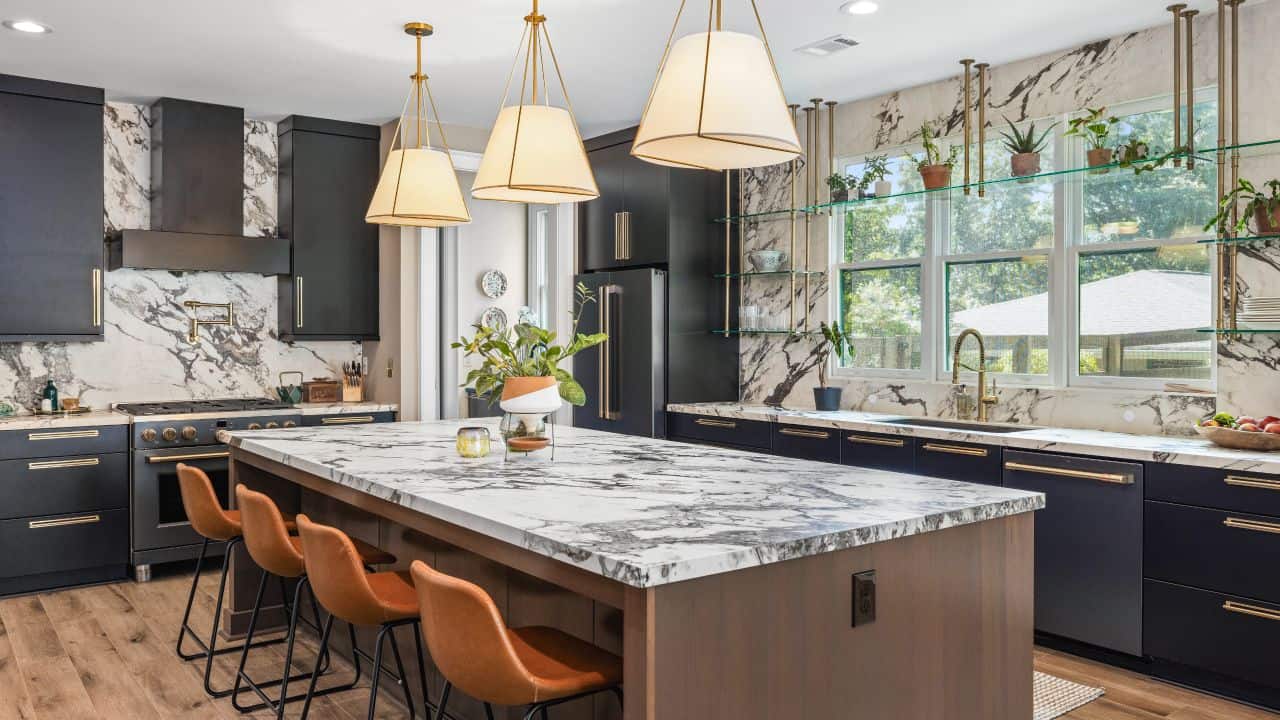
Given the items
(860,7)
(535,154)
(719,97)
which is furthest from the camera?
(860,7)

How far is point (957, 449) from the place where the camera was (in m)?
4.06

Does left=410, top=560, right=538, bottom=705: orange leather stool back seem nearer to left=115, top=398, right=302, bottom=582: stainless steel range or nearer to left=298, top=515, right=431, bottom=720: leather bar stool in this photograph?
left=298, top=515, right=431, bottom=720: leather bar stool

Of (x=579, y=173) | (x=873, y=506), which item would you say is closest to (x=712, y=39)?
(x=579, y=173)

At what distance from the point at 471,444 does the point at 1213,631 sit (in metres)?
2.66

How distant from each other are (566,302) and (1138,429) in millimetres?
A: 3569

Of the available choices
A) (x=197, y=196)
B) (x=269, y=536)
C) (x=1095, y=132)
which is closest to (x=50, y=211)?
(x=197, y=196)

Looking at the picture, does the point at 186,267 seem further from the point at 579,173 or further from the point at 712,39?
the point at 712,39

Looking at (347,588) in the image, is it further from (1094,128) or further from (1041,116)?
(1041,116)

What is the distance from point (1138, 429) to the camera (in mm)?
4078

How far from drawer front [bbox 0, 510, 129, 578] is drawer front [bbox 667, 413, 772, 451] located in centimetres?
297

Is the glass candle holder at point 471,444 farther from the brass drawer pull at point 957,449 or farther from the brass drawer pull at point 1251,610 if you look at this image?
the brass drawer pull at point 1251,610

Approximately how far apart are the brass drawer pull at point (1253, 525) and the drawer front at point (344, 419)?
14.4 ft

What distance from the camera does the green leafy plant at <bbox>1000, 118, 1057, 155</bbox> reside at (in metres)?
4.25

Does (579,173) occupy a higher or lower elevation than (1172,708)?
higher
